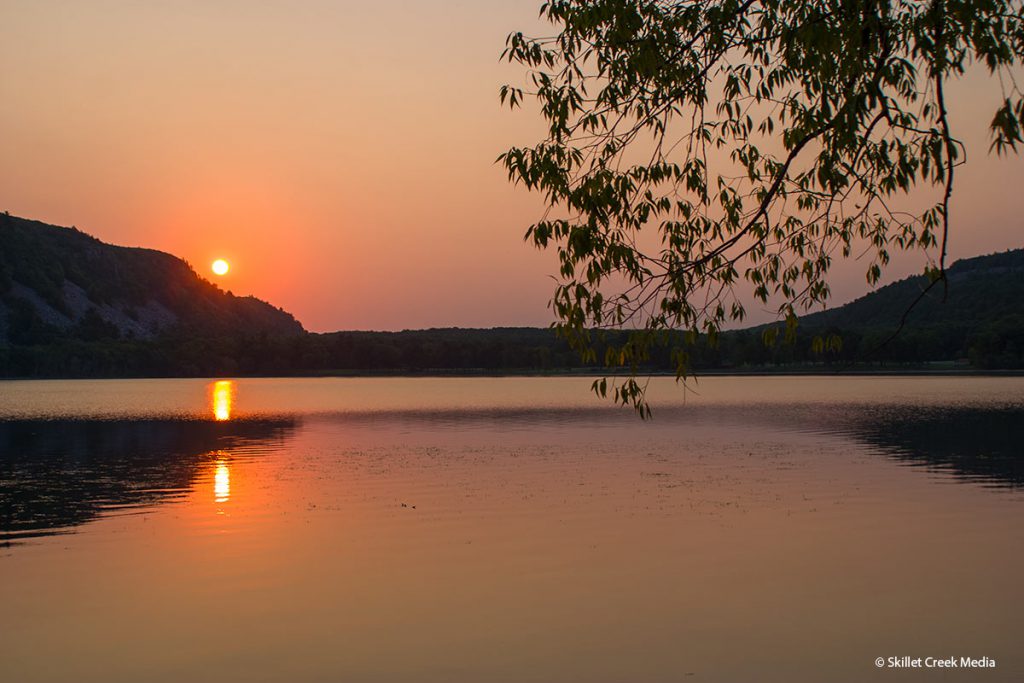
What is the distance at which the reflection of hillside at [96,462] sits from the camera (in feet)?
93.5

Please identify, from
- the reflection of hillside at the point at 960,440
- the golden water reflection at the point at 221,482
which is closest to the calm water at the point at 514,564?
the golden water reflection at the point at 221,482

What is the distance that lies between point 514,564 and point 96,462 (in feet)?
94.2

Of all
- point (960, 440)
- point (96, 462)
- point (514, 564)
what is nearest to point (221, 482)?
point (96, 462)

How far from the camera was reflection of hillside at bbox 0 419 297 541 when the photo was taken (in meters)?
28.5

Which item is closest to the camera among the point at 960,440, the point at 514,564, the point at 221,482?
the point at 514,564

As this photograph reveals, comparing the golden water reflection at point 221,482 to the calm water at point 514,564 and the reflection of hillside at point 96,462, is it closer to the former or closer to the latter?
the calm water at point 514,564

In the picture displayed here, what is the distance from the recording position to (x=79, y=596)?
58.8 ft

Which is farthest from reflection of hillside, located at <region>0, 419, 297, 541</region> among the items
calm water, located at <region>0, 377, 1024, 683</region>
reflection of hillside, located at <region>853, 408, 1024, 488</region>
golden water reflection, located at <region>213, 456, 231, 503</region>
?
reflection of hillside, located at <region>853, 408, 1024, 488</region>

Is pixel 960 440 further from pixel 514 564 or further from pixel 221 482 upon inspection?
pixel 514 564

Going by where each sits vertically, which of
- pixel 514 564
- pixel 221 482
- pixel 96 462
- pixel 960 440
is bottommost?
pixel 514 564

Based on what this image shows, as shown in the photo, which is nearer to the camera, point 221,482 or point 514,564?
point 514,564

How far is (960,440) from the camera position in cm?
4838

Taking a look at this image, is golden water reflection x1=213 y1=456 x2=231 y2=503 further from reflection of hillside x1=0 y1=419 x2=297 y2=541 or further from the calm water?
reflection of hillside x1=0 y1=419 x2=297 y2=541

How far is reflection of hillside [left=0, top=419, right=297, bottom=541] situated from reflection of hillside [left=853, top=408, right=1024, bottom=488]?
1116 inches
